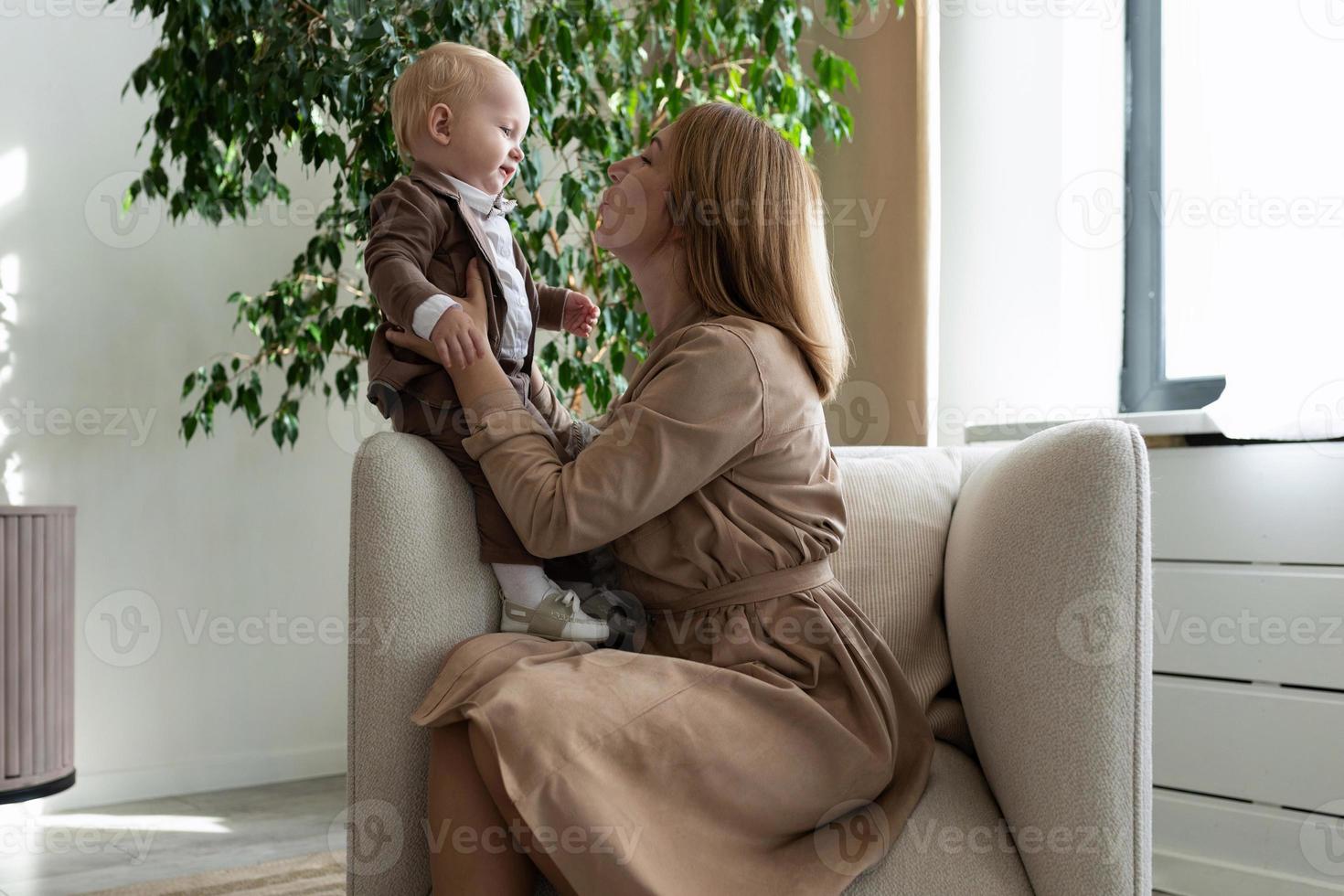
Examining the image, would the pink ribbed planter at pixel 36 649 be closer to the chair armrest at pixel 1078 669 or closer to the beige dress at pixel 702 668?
the beige dress at pixel 702 668

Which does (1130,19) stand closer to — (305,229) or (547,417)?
(547,417)

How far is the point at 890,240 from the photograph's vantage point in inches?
101

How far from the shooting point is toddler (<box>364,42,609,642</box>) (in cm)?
123

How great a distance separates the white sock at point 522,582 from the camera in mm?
1224

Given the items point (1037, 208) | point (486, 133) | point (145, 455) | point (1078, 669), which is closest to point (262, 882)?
point (145, 455)

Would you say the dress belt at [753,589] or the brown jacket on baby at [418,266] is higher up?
the brown jacket on baby at [418,266]

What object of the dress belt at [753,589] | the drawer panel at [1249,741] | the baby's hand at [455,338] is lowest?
the drawer panel at [1249,741]

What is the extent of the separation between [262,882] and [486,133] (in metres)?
1.63

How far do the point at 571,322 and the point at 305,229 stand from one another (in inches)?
72.7

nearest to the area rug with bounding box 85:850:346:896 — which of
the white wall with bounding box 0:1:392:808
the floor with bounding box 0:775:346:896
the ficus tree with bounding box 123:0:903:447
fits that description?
Result: the floor with bounding box 0:775:346:896

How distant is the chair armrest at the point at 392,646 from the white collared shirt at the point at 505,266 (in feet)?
0.80

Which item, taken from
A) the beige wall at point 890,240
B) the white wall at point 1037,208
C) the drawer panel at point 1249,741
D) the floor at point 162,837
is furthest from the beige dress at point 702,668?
the floor at point 162,837

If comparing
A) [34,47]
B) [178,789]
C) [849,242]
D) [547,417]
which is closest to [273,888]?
[178,789]

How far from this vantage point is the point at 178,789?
293 centimetres
